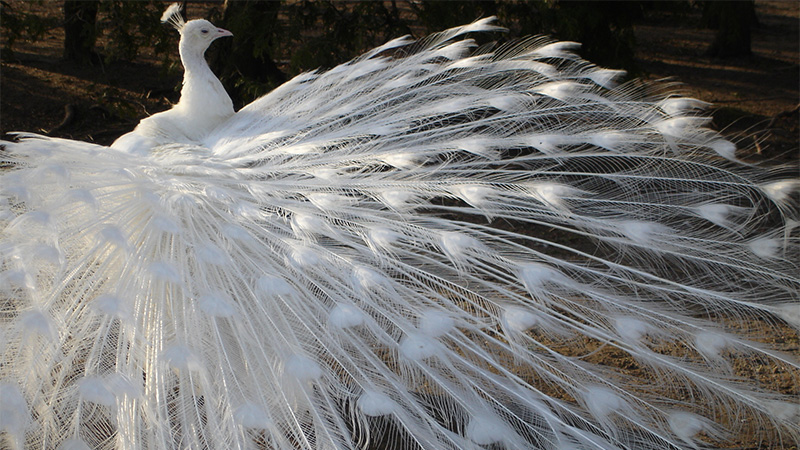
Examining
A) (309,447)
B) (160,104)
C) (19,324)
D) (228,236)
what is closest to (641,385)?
(309,447)

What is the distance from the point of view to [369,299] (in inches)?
83.1

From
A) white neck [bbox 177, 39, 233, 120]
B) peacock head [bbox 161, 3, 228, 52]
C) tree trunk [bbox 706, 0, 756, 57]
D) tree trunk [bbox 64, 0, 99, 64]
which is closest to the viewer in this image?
white neck [bbox 177, 39, 233, 120]

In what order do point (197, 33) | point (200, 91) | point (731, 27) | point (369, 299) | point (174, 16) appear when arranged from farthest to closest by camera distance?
point (731, 27) < point (174, 16) < point (197, 33) < point (200, 91) < point (369, 299)

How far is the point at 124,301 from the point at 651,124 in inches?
79.5

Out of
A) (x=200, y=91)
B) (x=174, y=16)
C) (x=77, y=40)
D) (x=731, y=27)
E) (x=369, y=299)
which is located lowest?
(x=731, y=27)

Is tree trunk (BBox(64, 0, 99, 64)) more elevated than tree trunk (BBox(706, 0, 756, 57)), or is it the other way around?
tree trunk (BBox(64, 0, 99, 64))

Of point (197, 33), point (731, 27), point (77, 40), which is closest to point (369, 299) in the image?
point (197, 33)

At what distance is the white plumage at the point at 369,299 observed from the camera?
1.95 meters

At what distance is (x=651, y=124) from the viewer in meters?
2.66

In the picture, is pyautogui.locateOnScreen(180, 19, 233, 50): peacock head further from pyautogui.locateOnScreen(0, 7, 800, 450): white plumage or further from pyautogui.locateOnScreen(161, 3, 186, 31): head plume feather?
pyautogui.locateOnScreen(0, 7, 800, 450): white plumage

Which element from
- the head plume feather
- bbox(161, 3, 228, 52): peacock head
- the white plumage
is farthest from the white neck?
the white plumage

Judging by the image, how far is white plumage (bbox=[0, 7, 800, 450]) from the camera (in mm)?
1951

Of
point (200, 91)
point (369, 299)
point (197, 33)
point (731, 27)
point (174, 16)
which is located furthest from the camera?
point (731, 27)

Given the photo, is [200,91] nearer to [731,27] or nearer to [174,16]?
[174,16]
